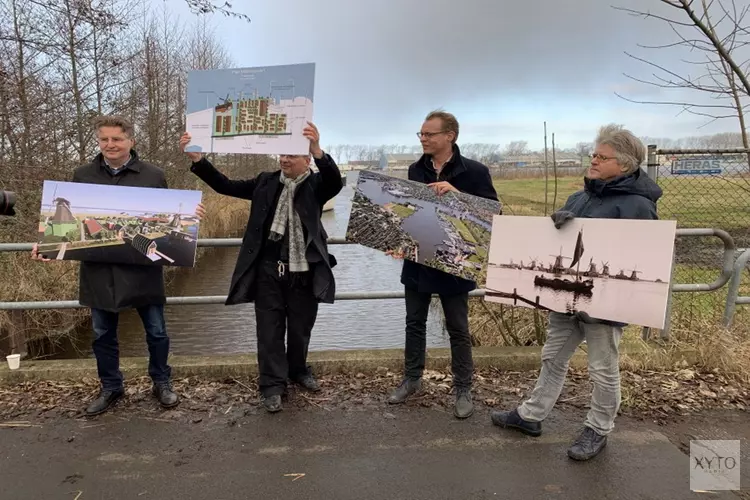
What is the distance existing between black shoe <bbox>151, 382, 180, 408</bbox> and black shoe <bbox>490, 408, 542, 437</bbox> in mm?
2255

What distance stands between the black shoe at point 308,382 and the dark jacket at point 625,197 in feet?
6.84

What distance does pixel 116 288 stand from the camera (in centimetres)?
339

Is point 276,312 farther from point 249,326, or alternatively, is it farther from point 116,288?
point 249,326

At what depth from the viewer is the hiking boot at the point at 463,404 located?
11.3ft

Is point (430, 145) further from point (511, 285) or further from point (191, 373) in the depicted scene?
point (191, 373)

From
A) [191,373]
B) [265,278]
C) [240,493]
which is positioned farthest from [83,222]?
[240,493]

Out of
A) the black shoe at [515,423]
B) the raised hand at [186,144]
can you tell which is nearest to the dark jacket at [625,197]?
the black shoe at [515,423]

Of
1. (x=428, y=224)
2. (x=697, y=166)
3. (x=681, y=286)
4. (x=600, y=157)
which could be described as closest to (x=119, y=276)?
(x=428, y=224)

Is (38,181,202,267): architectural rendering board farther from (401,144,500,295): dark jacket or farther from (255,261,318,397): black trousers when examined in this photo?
(401,144,500,295): dark jacket

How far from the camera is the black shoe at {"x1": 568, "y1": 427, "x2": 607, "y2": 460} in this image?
9.62 feet

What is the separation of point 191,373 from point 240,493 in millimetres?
1716

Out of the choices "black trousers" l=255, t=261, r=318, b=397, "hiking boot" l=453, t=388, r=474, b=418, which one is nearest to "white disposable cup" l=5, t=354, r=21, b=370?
"black trousers" l=255, t=261, r=318, b=397

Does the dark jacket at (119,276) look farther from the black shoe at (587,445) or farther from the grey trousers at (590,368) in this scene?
the black shoe at (587,445)

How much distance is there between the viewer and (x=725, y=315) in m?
4.32
